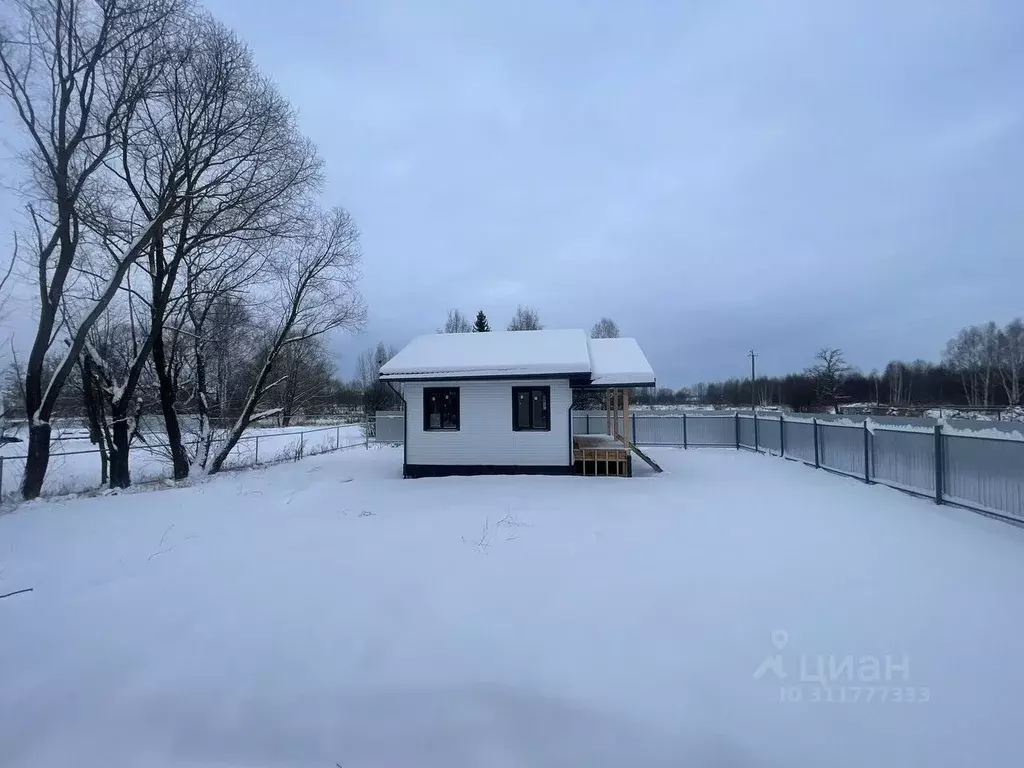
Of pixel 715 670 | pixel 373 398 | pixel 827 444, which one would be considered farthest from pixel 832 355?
pixel 715 670

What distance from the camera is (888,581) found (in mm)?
5207

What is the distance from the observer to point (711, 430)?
21.3 m

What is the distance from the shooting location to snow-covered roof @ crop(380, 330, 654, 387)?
1325cm

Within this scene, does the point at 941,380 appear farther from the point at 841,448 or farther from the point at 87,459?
the point at 87,459

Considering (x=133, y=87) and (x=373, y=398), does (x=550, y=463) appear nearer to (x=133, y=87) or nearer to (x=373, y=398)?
(x=133, y=87)

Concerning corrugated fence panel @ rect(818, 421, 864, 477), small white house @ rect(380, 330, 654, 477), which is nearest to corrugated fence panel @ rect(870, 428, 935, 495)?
corrugated fence panel @ rect(818, 421, 864, 477)

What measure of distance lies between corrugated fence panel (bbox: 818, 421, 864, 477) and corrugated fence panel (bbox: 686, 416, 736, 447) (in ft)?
25.1

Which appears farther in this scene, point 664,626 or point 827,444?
point 827,444

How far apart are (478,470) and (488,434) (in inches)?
38.2

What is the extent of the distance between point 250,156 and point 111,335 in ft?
22.5

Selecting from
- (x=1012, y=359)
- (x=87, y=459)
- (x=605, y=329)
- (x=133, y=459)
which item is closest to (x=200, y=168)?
(x=133, y=459)

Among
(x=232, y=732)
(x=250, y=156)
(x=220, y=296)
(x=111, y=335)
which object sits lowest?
(x=232, y=732)

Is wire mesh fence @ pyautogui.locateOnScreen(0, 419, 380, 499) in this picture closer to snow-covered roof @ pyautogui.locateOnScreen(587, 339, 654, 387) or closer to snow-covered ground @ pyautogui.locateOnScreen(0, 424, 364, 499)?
snow-covered ground @ pyautogui.locateOnScreen(0, 424, 364, 499)

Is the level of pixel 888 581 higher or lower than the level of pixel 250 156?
lower
